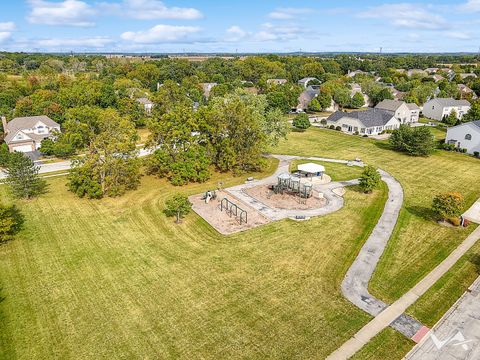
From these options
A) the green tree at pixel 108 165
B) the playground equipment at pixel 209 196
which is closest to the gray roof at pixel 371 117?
the playground equipment at pixel 209 196

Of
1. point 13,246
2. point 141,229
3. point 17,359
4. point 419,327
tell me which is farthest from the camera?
point 141,229

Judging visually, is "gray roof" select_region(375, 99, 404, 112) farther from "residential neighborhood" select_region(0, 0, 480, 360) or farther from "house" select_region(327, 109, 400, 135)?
"residential neighborhood" select_region(0, 0, 480, 360)

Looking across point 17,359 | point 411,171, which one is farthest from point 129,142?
point 411,171

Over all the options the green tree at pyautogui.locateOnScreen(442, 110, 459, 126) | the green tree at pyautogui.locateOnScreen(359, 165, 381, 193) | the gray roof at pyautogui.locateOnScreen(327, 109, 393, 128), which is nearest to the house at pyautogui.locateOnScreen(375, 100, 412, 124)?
the gray roof at pyautogui.locateOnScreen(327, 109, 393, 128)

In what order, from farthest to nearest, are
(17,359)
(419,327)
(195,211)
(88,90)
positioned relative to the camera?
(88,90) → (195,211) → (419,327) → (17,359)

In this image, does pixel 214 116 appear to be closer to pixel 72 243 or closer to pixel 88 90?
pixel 72 243

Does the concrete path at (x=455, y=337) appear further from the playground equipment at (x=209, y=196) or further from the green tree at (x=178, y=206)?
the playground equipment at (x=209, y=196)
